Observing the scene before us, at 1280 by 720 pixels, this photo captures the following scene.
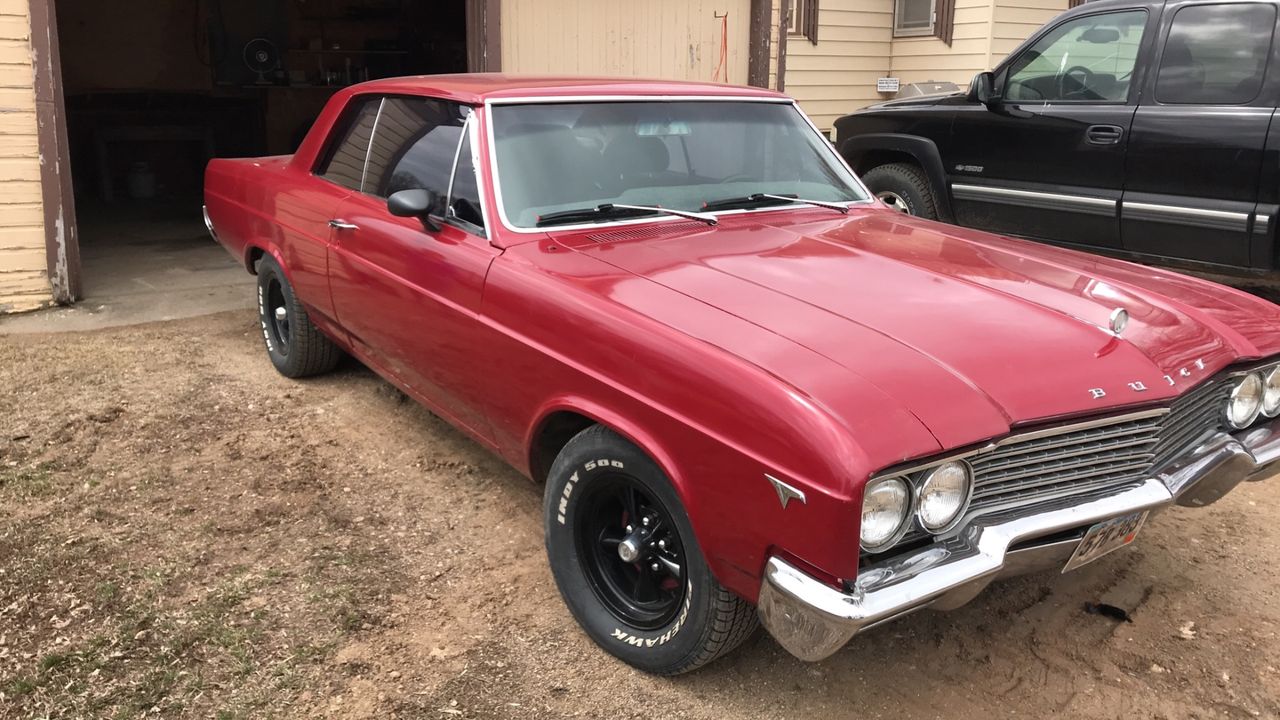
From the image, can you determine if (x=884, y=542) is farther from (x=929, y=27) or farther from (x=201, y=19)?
(x=201, y=19)

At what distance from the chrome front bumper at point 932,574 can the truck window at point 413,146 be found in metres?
2.07

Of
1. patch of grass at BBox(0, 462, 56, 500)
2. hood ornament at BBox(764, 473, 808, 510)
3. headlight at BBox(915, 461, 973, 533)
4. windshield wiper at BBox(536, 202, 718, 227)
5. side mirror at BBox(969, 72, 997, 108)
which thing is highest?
side mirror at BBox(969, 72, 997, 108)

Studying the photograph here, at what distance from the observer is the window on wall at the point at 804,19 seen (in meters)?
11.6

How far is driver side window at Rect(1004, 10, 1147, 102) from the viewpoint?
6.07m

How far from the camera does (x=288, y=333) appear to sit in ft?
16.5

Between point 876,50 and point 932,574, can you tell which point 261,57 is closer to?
point 876,50

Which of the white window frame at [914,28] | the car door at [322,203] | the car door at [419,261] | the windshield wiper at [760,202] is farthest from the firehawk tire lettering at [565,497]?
Result: the white window frame at [914,28]

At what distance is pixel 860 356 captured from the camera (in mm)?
2408

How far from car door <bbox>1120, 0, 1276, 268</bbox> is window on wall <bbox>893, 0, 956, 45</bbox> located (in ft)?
19.9

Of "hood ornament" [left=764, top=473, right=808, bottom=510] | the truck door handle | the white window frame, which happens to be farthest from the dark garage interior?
"hood ornament" [left=764, top=473, right=808, bottom=510]

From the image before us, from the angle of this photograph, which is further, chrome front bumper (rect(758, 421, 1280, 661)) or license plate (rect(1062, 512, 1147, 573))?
license plate (rect(1062, 512, 1147, 573))

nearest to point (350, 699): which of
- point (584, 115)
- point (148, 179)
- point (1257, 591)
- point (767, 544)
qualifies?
point (767, 544)

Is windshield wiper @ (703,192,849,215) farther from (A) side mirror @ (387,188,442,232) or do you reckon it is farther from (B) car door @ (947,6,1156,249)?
(B) car door @ (947,6,1156,249)

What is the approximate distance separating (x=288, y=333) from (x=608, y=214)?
2353 millimetres
